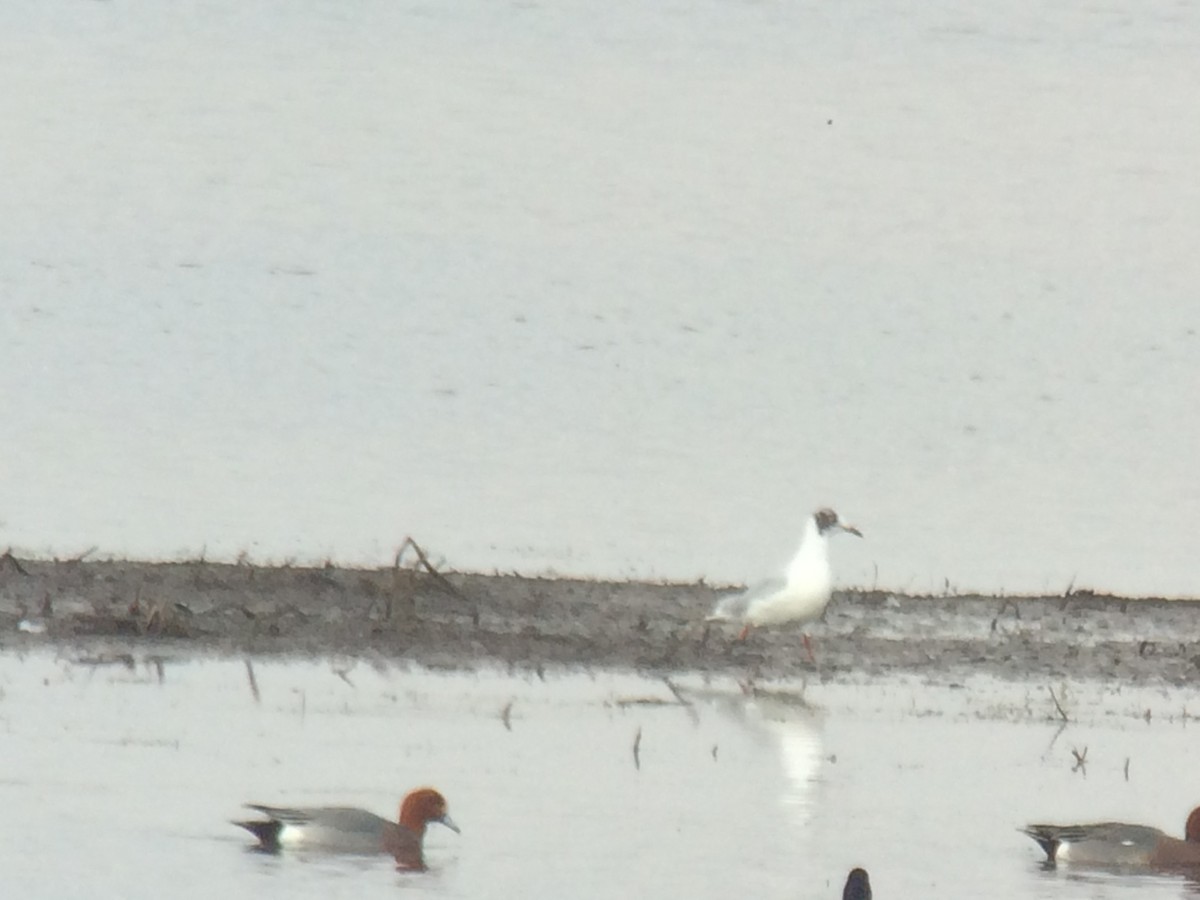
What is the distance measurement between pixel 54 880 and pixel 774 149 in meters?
24.5

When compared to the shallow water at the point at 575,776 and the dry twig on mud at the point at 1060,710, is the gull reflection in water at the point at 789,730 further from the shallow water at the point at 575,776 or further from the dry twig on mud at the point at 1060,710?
the dry twig on mud at the point at 1060,710

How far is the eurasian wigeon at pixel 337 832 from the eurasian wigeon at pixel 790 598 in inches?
159

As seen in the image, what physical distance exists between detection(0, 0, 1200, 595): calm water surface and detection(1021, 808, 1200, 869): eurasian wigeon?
5.80m

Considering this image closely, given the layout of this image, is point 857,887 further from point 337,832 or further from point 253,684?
point 253,684

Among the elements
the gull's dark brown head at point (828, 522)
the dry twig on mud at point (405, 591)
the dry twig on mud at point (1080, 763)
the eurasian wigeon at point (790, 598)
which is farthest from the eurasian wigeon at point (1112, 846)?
the gull's dark brown head at point (828, 522)

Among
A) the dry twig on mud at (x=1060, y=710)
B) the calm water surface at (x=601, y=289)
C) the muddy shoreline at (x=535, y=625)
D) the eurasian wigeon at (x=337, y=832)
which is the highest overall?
the calm water surface at (x=601, y=289)

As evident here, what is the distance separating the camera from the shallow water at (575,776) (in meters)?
9.61

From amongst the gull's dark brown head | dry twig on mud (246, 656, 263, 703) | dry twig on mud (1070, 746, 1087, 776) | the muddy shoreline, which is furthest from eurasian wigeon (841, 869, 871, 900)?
the gull's dark brown head

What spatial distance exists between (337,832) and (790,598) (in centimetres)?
439

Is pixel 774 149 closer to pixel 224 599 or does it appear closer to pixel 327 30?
Result: pixel 327 30

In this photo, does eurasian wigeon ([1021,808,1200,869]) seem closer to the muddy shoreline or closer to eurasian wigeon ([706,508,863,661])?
the muddy shoreline

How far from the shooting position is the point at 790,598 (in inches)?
543

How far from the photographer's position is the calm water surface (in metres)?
17.3

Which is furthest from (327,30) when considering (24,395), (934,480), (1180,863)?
(1180,863)
